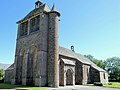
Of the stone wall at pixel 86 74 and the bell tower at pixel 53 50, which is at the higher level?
the bell tower at pixel 53 50

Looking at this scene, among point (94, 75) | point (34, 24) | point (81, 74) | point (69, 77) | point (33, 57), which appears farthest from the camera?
point (94, 75)

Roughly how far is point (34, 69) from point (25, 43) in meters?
6.38

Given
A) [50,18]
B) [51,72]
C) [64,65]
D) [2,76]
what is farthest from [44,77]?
[2,76]

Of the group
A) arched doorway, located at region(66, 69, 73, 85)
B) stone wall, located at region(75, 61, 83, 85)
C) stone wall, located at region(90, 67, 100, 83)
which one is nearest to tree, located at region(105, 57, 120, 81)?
stone wall, located at region(90, 67, 100, 83)

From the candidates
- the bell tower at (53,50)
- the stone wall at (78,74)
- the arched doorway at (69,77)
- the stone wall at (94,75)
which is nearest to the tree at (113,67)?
the stone wall at (94,75)

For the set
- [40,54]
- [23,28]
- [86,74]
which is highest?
[23,28]

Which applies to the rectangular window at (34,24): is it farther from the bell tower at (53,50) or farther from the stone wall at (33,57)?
the bell tower at (53,50)

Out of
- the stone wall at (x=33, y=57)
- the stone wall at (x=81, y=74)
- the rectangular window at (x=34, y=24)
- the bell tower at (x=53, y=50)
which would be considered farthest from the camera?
the stone wall at (x=81, y=74)

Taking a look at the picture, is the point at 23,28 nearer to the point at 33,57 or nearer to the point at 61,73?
the point at 33,57

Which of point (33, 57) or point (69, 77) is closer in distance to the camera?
point (33, 57)

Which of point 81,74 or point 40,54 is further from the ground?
point 40,54

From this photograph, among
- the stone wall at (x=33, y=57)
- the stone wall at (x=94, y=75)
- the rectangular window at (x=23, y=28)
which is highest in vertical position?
the rectangular window at (x=23, y=28)

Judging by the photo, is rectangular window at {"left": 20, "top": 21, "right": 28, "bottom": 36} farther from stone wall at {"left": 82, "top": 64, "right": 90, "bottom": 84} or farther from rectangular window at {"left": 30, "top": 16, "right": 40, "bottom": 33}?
stone wall at {"left": 82, "top": 64, "right": 90, "bottom": 84}

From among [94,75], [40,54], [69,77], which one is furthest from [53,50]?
[94,75]
